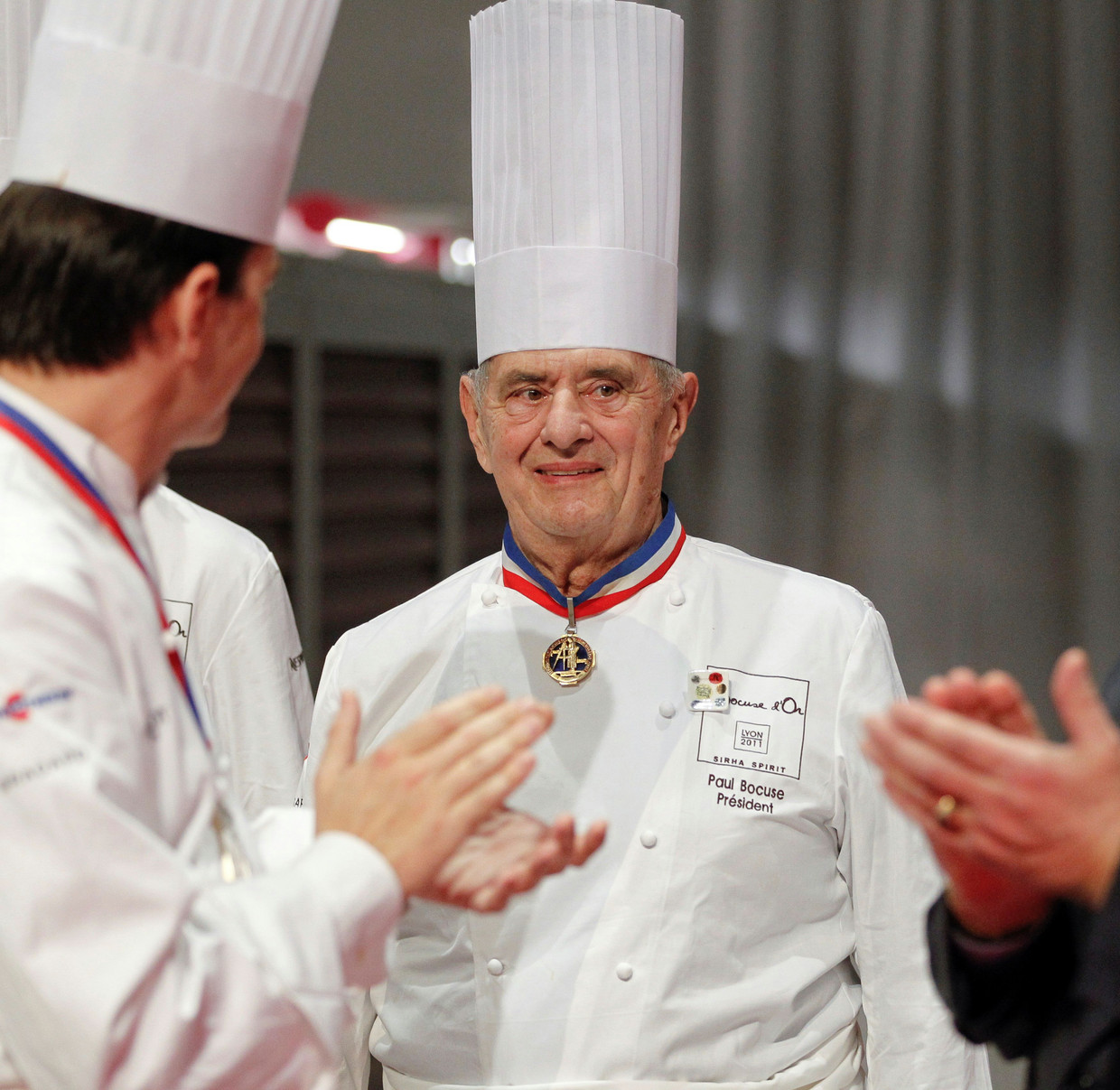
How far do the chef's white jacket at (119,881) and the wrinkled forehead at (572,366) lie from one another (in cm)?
83

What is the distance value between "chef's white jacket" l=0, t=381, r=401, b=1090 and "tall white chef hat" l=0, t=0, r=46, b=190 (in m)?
1.05

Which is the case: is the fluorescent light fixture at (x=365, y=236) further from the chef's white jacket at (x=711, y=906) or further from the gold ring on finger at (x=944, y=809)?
the gold ring on finger at (x=944, y=809)

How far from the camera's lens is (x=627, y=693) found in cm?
165

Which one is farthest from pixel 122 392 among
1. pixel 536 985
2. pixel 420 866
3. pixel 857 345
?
pixel 857 345

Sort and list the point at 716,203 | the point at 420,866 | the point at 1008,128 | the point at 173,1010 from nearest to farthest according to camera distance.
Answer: the point at 173,1010 < the point at 420,866 < the point at 1008,128 < the point at 716,203

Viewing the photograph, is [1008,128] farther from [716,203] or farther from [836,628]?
[836,628]

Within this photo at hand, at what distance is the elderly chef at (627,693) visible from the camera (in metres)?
1.51

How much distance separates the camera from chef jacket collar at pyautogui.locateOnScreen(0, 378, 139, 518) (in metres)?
0.92

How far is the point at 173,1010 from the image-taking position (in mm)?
793

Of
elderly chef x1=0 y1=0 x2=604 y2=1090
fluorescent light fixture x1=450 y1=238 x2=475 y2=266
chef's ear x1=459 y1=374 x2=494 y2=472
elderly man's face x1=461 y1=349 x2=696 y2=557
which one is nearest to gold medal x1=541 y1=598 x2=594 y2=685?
elderly man's face x1=461 y1=349 x2=696 y2=557

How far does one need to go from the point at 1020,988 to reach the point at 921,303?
82.2 inches

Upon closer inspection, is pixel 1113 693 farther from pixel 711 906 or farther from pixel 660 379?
pixel 660 379

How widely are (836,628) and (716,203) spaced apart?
65.7 inches

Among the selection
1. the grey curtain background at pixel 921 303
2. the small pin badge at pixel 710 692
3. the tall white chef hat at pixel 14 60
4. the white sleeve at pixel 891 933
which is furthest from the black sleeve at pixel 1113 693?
the grey curtain background at pixel 921 303
